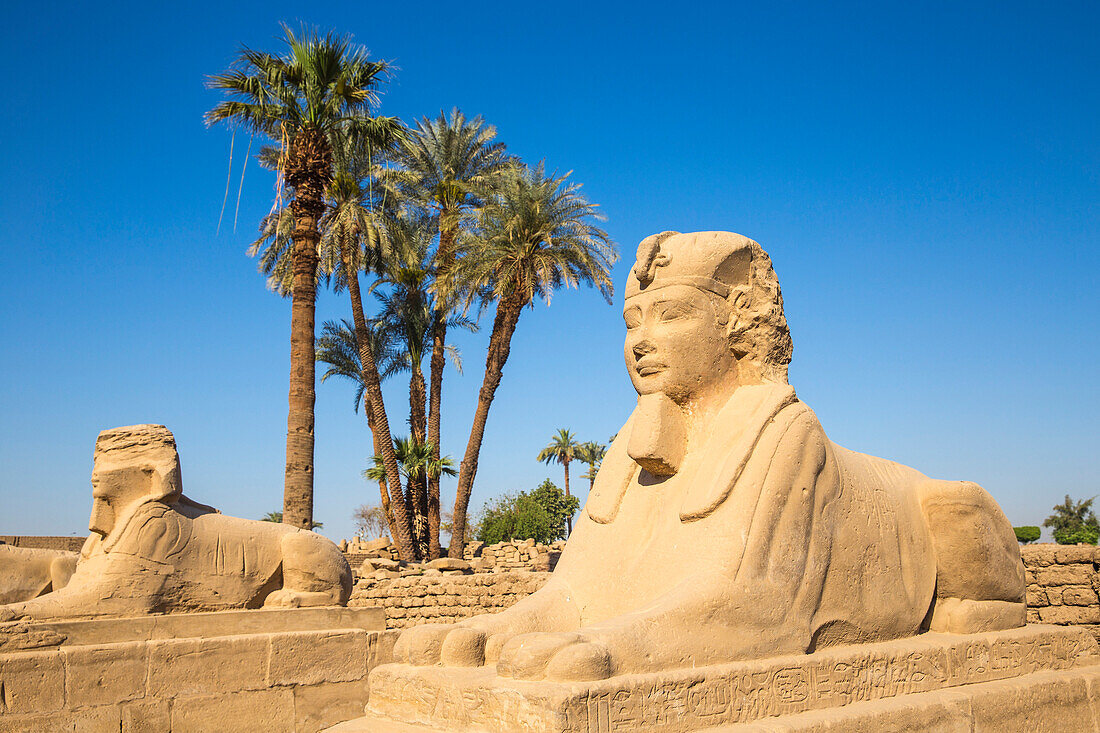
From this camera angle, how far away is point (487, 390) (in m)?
18.3

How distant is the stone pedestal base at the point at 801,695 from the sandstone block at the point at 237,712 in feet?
9.12

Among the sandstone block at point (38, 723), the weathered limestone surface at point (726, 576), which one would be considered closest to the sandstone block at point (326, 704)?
the sandstone block at point (38, 723)

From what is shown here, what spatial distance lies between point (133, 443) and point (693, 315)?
402 cm

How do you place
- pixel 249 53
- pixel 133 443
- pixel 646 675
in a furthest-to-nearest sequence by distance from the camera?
pixel 249 53, pixel 133 443, pixel 646 675

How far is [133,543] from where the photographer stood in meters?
5.31

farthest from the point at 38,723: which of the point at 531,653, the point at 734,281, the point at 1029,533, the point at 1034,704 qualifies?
the point at 1029,533

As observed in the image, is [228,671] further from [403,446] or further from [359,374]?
[359,374]

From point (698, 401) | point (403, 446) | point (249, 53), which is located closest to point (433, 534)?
point (403, 446)

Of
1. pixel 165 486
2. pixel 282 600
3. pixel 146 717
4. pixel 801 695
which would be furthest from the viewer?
pixel 282 600

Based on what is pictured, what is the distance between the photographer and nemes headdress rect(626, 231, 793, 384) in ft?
10.7

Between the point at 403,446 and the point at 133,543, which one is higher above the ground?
the point at 403,446

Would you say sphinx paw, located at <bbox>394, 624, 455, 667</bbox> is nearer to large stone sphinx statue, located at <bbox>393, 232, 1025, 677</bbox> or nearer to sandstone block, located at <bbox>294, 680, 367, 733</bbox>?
large stone sphinx statue, located at <bbox>393, 232, 1025, 677</bbox>

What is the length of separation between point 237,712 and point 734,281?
3880mm

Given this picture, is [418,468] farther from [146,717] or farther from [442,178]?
[146,717]
